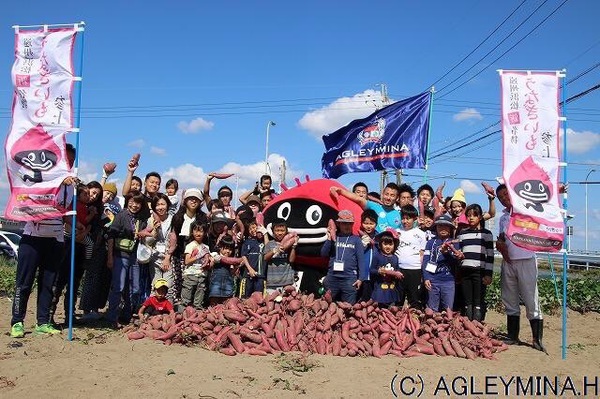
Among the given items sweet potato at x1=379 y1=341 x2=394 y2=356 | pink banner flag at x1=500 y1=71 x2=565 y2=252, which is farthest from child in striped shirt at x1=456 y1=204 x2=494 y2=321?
sweet potato at x1=379 y1=341 x2=394 y2=356

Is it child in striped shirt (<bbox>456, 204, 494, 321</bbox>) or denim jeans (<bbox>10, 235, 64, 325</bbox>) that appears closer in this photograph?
denim jeans (<bbox>10, 235, 64, 325</bbox>)

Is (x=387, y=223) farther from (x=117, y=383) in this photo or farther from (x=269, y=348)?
(x=117, y=383)

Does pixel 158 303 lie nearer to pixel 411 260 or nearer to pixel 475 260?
pixel 411 260

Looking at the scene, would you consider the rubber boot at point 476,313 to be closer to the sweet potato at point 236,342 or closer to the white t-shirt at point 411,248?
the white t-shirt at point 411,248

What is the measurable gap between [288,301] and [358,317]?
0.85 meters

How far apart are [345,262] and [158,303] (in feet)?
8.28

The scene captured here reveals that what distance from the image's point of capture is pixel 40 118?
606 cm

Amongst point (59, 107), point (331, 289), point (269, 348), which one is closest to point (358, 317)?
point (331, 289)

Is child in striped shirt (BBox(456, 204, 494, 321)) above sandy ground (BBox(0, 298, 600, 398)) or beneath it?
above

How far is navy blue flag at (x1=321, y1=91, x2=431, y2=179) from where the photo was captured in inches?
411

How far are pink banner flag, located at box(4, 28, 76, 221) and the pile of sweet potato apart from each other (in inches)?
79.2

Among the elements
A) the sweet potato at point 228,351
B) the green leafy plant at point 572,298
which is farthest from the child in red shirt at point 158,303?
the green leafy plant at point 572,298

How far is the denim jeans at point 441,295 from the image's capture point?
6668mm

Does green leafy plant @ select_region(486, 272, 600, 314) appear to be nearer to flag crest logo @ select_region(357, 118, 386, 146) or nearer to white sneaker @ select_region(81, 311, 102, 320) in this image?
flag crest logo @ select_region(357, 118, 386, 146)
